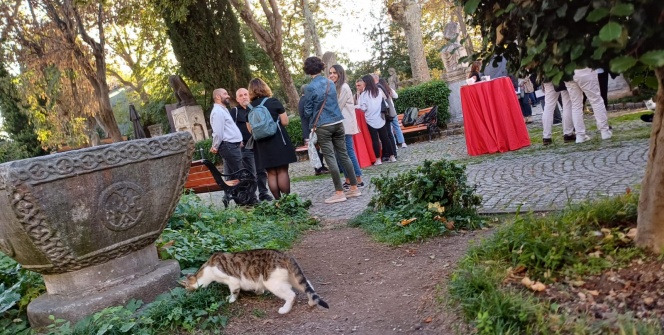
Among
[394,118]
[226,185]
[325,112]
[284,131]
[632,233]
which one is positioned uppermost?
[325,112]

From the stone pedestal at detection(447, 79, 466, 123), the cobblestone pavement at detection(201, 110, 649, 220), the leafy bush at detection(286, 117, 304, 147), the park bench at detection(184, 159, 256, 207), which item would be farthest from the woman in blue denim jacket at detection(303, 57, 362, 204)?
the leafy bush at detection(286, 117, 304, 147)

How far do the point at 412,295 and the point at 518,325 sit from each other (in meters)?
1.06

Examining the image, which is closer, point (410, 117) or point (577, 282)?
point (577, 282)

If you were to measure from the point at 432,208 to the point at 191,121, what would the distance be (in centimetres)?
1743

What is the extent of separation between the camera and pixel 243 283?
12.1 feet

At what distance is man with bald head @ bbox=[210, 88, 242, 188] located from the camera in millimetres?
7668

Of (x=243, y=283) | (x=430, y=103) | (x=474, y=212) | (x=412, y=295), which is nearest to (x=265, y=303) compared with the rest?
(x=243, y=283)

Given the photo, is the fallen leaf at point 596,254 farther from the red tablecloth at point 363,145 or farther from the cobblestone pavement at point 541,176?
the red tablecloth at point 363,145

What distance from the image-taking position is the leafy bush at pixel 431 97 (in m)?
15.2

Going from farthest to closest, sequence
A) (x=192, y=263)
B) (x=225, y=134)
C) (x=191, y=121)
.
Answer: (x=191, y=121)
(x=225, y=134)
(x=192, y=263)

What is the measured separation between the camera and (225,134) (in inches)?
306

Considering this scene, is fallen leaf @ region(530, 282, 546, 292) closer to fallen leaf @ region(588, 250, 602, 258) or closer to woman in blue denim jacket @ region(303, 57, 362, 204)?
fallen leaf @ region(588, 250, 602, 258)

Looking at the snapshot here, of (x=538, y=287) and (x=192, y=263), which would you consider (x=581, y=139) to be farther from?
(x=192, y=263)

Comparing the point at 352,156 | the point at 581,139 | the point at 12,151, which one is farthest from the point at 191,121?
the point at 12,151
